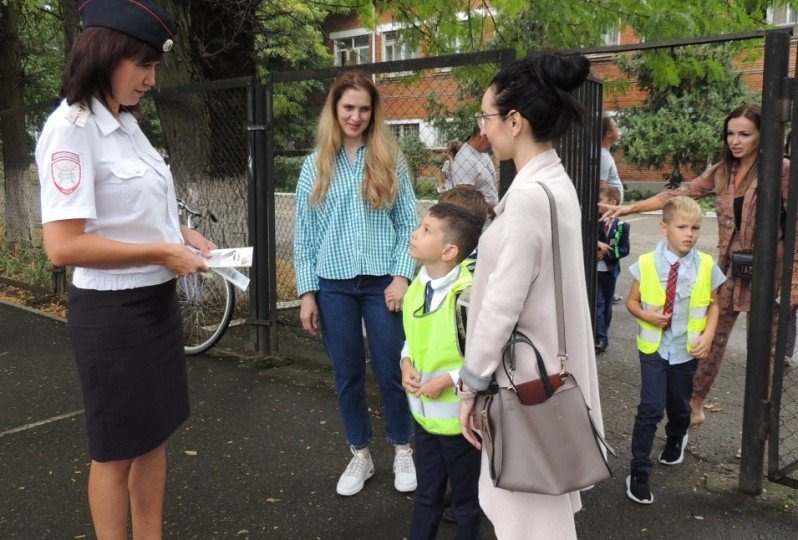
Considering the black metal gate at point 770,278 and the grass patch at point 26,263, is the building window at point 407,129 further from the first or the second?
the grass patch at point 26,263

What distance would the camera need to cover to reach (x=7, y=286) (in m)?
8.77

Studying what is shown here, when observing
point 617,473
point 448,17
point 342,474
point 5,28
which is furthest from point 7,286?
point 617,473

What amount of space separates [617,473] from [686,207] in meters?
1.39

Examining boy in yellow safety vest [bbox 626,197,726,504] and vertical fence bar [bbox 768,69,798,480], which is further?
boy in yellow safety vest [bbox 626,197,726,504]

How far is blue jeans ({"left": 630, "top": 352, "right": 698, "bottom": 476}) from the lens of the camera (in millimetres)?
3203

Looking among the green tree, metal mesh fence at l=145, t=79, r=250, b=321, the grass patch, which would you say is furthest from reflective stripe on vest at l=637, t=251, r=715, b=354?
the green tree

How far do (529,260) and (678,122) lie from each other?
59.2 feet

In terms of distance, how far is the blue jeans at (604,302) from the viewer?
5.80 meters

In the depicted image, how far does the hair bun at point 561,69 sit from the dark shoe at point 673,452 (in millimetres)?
2350

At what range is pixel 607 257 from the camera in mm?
5938

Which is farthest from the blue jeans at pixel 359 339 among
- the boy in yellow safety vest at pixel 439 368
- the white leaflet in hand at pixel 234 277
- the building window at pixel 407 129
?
the building window at pixel 407 129

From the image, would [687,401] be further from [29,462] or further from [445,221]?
[29,462]

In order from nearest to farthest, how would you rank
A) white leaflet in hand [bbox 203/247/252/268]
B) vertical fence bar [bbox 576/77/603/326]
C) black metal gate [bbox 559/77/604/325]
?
white leaflet in hand [bbox 203/247/252/268], black metal gate [bbox 559/77/604/325], vertical fence bar [bbox 576/77/603/326]

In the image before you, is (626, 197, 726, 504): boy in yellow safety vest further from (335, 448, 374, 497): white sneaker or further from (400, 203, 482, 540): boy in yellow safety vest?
(335, 448, 374, 497): white sneaker
